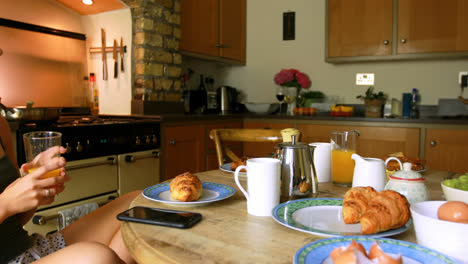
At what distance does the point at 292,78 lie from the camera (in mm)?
3701

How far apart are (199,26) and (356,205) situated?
115 inches

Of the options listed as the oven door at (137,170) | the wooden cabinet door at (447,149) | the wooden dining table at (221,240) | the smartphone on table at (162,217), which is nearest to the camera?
the wooden dining table at (221,240)

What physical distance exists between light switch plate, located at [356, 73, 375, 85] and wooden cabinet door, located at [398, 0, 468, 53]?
45 cm

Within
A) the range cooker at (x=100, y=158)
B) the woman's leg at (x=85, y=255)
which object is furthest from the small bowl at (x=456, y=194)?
the range cooker at (x=100, y=158)

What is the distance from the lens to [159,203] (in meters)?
0.88

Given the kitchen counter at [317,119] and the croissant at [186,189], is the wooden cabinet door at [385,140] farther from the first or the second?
the croissant at [186,189]

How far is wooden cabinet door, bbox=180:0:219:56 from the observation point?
10.3 feet

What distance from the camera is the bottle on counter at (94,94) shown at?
2.83m

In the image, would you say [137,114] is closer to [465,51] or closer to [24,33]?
[24,33]

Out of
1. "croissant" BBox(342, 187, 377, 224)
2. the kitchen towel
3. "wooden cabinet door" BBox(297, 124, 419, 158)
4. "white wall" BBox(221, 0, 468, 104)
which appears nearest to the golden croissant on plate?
"croissant" BBox(342, 187, 377, 224)

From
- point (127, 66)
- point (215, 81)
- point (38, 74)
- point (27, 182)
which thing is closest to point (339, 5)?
point (215, 81)

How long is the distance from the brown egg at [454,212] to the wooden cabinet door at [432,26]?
283 cm

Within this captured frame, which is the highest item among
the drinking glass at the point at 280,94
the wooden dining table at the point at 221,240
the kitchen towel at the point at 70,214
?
the drinking glass at the point at 280,94

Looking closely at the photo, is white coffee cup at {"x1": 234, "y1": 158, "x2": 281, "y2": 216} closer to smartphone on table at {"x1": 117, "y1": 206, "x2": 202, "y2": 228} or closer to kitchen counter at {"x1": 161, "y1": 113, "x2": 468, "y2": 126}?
smartphone on table at {"x1": 117, "y1": 206, "x2": 202, "y2": 228}
